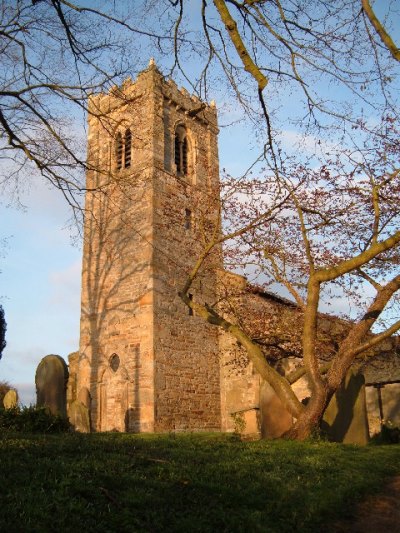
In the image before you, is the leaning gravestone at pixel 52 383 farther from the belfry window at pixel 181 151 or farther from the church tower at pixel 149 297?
the belfry window at pixel 181 151

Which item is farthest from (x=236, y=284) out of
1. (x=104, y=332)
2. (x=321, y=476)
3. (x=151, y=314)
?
(x=321, y=476)

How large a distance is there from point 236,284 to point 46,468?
46.9 ft

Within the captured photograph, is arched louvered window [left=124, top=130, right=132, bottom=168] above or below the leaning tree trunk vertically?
above

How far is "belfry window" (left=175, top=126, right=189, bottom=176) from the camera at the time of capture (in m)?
24.0

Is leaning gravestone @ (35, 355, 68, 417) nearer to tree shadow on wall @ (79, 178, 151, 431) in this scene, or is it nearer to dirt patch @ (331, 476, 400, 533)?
tree shadow on wall @ (79, 178, 151, 431)

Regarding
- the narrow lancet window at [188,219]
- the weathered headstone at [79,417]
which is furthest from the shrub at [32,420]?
the narrow lancet window at [188,219]

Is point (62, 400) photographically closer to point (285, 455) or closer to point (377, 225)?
point (285, 455)

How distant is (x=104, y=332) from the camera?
68.6ft

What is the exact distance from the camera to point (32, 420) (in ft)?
34.8

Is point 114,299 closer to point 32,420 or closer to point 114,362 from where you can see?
point 114,362

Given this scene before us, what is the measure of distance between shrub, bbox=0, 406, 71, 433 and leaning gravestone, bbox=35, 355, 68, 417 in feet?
5.27

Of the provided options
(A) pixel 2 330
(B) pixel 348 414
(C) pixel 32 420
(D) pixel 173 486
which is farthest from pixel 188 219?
(D) pixel 173 486

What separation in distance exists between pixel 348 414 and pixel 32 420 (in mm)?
6781

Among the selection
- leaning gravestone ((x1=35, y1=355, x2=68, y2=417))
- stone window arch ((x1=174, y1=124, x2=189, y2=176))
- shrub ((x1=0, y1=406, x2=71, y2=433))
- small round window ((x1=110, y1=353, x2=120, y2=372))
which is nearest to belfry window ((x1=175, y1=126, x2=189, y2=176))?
stone window arch ((x1=174, y1=124, x2=189, y2=176))
